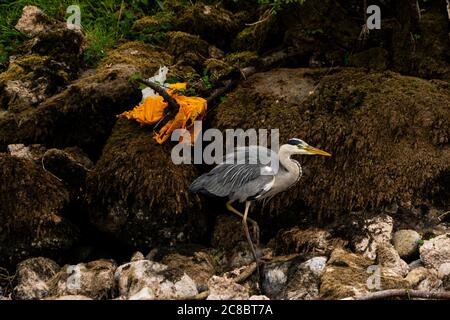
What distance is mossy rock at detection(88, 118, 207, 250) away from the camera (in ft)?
26.0

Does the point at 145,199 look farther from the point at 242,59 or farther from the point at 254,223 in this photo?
the point at 242,59

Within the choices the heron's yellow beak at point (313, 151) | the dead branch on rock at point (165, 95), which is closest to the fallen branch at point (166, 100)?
the dead branch on rock at point (165, 95)

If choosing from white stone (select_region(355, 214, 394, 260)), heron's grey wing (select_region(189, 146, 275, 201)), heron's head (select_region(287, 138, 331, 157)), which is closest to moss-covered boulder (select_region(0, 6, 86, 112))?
heron's grey wing (select_region(189, 146, 275, 201))

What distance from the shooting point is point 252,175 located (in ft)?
24.4

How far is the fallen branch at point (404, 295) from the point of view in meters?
6.22

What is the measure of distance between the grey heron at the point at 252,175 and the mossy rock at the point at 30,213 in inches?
54.2

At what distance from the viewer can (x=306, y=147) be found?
24.8 feet

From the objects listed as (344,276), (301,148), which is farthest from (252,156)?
(344,276)

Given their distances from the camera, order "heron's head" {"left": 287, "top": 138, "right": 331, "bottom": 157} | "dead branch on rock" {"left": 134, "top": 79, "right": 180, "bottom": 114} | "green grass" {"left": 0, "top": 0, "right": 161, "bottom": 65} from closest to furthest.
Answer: "heron's head" {"left": 287, "top": 138, "right": 331, "bottom": 157} → "dead branch on rock" {"left": 134, "top": 79, "right": 180, "bottom": 114} → "green grass" {"left": 0, "top": 0, "right": 161, "bottom": 65}

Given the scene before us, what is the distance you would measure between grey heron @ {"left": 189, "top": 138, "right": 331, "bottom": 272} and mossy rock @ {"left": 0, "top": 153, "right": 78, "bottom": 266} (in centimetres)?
138

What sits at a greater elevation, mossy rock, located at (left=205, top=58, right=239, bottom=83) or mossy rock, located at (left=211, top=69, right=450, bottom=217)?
mossy rock, located at (left=205, top=58, right=239, bottom=83)

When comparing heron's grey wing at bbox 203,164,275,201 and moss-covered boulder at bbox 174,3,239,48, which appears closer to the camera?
heron's grey wing at bbox 203,164,275,201

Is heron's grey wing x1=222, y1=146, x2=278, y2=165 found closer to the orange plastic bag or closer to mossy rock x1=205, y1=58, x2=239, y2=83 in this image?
the orange plastic bag

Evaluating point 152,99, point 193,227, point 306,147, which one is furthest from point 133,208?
point 306,147
